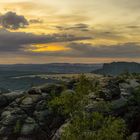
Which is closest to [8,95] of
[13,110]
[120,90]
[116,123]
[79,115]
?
[13,110]

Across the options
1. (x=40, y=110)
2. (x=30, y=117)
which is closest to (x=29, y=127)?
(x=30, y=117)

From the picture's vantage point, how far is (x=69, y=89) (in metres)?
162

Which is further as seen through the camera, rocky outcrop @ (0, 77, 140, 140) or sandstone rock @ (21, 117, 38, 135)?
sandstone rock @ (21, 117, 38, 135)

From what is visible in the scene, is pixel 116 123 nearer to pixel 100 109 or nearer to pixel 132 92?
pixel 100 109

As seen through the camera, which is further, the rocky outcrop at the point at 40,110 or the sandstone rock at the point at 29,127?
the sandstone rock at the point at 29,127

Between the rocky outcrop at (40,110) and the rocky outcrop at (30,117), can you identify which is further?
the rocky outcrop at (30,117)

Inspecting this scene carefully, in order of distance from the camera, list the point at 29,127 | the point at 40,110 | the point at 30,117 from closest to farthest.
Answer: the point at 29,127, the point at 30,117, the point at 40,110

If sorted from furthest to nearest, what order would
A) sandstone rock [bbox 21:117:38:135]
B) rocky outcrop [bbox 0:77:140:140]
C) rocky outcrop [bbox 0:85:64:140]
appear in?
rocky outcrop [bbox 0:85:64:140]
sandstone rock [bbox 21:117:38:135]
rocky outcrop [bbox 0:77:140:140]

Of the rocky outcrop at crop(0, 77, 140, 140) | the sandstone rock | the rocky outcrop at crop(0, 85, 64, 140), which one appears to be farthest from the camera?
the rocky outcrop at crop(0, 85, 64, 140)

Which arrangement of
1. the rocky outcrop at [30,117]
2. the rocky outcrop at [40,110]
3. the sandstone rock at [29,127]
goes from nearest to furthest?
the rocky outcrop at [40,110], the sandstone rock at [29,127], the rocky outcrop at [30,117]

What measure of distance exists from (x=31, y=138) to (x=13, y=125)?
981 cm

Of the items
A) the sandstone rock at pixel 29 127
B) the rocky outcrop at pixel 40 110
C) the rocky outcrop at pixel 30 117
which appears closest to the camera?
the rocky outcrop at pixel 40 110

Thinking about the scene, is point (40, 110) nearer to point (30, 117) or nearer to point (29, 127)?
point (30, 117)

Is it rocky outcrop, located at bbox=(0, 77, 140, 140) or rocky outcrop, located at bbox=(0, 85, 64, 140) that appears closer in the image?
rocky outcrop, located at bbox=(0, 77, 140, 140)
